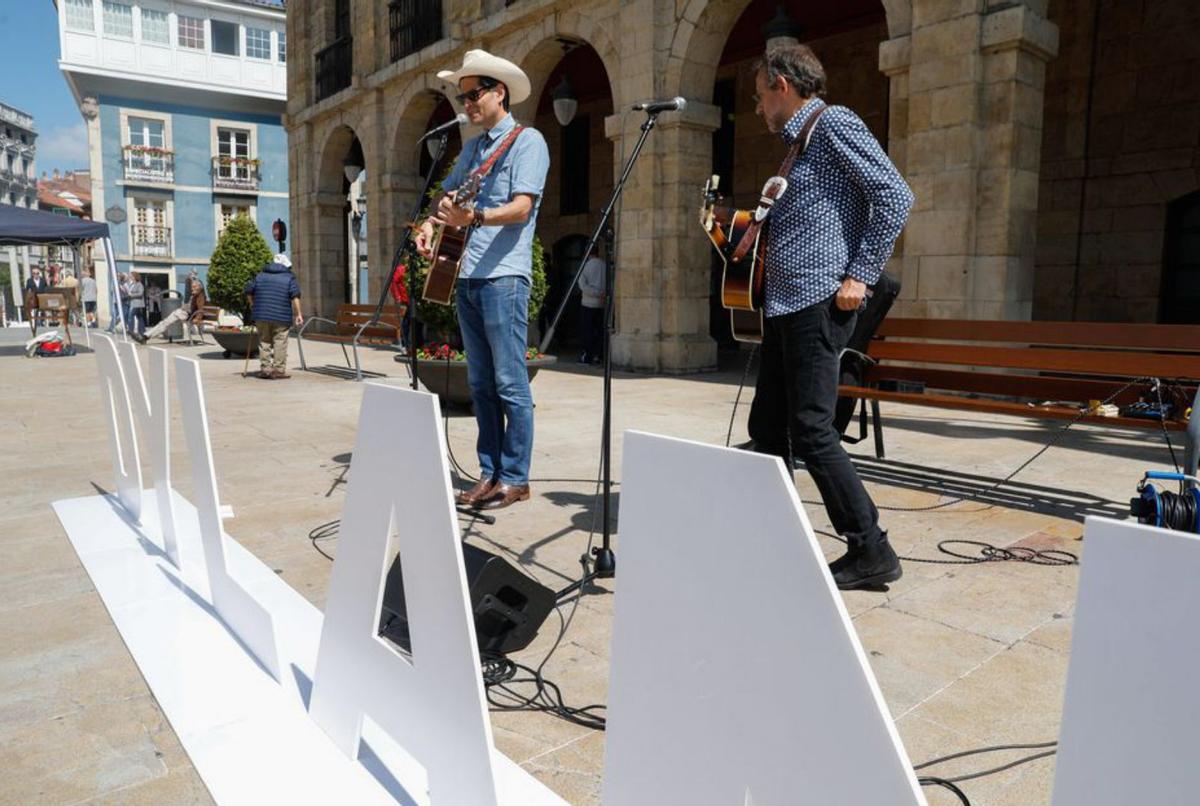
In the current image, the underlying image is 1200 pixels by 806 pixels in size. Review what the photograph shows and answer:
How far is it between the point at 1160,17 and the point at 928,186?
14.8 feet

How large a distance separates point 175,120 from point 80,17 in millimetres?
4874

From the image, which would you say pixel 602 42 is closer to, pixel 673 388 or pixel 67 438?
pixel 673 388

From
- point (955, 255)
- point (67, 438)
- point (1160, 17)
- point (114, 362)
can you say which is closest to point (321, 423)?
point (67, 438)

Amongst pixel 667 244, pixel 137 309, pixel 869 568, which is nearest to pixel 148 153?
pixel 137 309

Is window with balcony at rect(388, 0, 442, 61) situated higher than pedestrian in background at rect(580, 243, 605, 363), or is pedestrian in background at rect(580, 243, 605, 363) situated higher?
window with balcony at rect(388, 0, 442, 61)

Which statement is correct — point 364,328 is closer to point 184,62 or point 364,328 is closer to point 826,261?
point 826,261

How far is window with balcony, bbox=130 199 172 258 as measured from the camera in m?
32.9

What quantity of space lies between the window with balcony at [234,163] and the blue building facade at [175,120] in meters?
0.04

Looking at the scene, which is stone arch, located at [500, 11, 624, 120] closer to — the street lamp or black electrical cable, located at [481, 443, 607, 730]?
the street lamp

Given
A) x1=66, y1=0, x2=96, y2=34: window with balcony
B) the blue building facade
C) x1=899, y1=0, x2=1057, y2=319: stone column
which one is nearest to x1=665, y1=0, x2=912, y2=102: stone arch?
x1=899, y1=0, x2=1057, y2=319: stone column

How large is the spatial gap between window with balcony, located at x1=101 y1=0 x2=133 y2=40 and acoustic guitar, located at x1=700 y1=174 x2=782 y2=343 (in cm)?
3721

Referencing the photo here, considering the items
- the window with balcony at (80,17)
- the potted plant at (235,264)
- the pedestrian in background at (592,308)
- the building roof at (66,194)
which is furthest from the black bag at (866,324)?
the building roof at (66,194)

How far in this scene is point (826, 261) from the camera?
2.87m

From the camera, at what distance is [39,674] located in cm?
230
